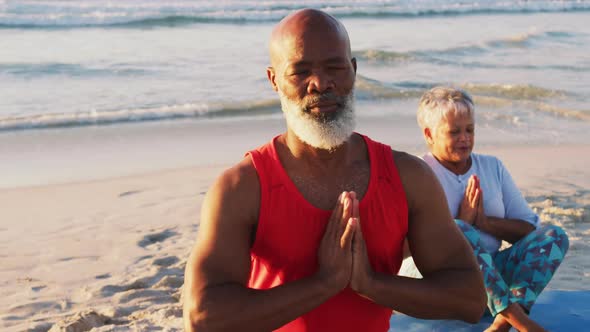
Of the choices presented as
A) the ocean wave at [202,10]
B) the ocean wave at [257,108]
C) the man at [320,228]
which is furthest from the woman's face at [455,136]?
the ocean wave at [202,10]

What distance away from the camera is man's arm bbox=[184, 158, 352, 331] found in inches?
102

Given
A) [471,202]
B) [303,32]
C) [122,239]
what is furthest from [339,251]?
[122,239]

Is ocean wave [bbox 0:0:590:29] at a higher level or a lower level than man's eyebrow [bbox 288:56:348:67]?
lower

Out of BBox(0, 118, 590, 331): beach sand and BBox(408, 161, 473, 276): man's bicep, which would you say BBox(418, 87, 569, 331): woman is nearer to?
BBox(0, 118, 590, 331): beach sand

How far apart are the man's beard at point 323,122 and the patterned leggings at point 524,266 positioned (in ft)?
5.12

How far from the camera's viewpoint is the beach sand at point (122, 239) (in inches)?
196

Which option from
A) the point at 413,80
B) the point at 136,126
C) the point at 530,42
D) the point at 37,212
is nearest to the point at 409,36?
the point at 530,42

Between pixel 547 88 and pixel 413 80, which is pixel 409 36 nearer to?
pixel 413 80

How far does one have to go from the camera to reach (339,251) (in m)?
2.64

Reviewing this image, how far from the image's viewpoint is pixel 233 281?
268cm

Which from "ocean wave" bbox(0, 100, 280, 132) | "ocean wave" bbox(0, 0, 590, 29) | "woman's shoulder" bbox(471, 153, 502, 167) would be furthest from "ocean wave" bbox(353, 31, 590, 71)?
"woman's shoulder" bbox(471, 153, 502, 167)

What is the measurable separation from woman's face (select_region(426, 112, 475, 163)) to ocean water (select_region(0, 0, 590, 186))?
201 inches

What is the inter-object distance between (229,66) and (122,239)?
28.0 feet

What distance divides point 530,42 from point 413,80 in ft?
19.6
